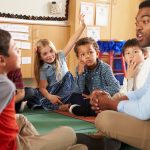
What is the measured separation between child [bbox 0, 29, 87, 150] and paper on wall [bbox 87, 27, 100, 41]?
3051 mm

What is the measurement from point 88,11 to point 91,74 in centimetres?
209

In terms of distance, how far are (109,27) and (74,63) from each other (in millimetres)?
800

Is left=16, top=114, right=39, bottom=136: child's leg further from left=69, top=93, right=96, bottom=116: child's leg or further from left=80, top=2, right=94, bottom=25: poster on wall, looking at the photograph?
left=80, top=2, right=94, bottom=25: poster on wall

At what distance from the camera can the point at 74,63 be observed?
423 centimetres

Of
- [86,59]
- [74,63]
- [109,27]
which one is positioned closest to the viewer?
[86,59]

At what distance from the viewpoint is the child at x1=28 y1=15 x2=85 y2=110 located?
257cm

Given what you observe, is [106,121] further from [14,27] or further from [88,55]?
[14,27]

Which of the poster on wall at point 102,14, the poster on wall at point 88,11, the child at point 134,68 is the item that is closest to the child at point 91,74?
the child at point 134,68

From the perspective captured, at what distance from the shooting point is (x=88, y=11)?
4.36 m

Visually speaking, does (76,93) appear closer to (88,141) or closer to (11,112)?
(88,141)

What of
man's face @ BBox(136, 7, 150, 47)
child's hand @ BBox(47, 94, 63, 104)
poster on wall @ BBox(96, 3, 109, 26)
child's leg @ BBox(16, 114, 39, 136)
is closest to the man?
man's face @ BBox(136, 7, 150, 47)

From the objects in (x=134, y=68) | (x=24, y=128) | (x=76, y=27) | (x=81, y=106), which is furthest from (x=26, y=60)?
(x=24, y=128)

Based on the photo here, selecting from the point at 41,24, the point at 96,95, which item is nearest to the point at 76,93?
the point at 96,95

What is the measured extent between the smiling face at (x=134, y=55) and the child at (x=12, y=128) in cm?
113
